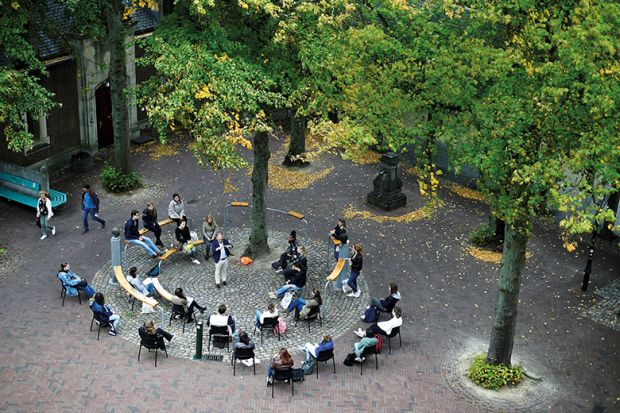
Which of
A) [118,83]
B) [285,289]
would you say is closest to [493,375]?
[285,289]

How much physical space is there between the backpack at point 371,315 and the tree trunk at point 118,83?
12.1m

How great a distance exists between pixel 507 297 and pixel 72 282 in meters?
11.7

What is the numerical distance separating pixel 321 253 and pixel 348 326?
451cm

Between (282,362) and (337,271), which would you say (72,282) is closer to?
(282,362)

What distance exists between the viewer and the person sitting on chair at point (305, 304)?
21.9 m

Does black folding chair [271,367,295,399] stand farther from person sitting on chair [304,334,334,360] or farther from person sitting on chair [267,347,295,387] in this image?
person sitting on chair [304,334,334,360]

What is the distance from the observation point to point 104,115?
113 ft

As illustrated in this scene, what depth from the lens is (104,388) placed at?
19.2m

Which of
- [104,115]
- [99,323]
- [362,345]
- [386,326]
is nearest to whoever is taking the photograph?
[362,345]

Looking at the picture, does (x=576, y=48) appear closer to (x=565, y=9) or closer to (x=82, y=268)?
(x=565, y=9)

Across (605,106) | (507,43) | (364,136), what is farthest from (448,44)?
(605,106)

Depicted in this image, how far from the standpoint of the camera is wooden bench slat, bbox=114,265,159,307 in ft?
72.6

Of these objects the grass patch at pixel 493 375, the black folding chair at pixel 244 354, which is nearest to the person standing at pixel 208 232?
the black folding chair at pixel 244 354

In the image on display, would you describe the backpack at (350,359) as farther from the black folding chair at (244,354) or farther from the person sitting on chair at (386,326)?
the black folding chair at (244,354)
